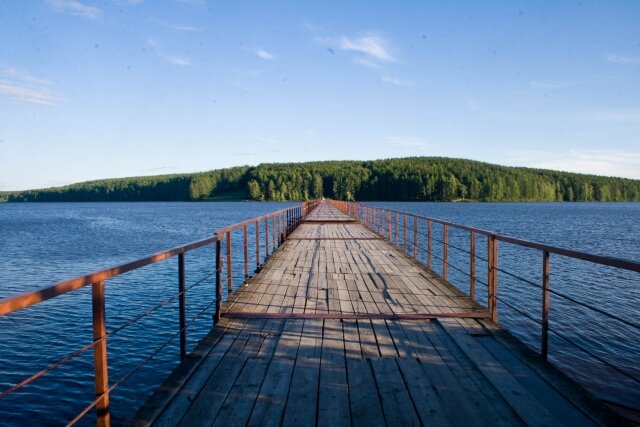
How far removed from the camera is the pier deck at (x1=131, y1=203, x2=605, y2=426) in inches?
119

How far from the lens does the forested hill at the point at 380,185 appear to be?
416 feet

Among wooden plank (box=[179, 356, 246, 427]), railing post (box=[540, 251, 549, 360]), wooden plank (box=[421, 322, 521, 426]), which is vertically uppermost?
railing post (box=[540, 251, 549, 360])

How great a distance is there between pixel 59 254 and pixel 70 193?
6654 inches

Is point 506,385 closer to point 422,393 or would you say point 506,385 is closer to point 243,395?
point 422,393

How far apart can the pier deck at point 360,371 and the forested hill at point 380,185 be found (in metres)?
122

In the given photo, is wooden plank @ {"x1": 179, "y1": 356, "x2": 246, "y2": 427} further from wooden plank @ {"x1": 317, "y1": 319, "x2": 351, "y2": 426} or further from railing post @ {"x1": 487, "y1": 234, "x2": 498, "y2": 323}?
railing post @ {"x1": 487, "y1": 234, "x2": 498, "y2": 323}

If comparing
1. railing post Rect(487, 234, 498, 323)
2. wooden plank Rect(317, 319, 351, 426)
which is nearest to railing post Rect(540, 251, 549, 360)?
railing post Rect(487, 234, 498, 323)

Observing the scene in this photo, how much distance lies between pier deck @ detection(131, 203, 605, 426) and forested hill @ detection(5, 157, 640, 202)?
12187 centimetres

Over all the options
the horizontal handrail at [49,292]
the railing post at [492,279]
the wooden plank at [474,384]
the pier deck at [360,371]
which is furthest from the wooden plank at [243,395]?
the railing post at [492,279]

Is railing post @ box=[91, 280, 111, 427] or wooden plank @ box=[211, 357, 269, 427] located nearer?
railing post @ box=[91, 280, 111, 427]

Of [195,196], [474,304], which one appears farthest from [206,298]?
[195,196]

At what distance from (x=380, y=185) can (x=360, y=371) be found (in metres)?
130

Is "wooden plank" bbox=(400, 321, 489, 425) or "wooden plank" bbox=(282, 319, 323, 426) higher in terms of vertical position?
"wooden plank" bbox=(400, 321, 489, 425)

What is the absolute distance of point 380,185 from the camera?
435 ft
